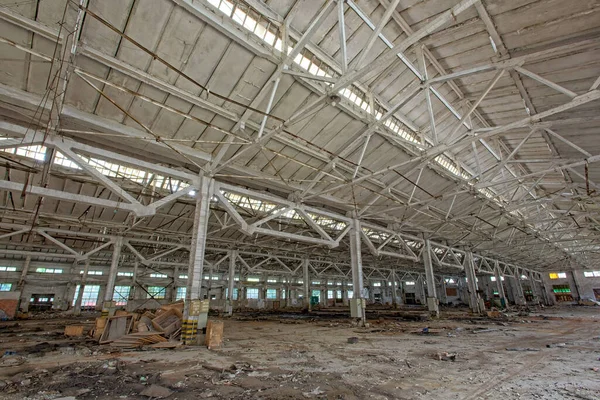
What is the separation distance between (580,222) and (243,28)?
33.2 m

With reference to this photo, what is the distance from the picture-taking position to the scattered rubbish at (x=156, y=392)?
4936 millimetres

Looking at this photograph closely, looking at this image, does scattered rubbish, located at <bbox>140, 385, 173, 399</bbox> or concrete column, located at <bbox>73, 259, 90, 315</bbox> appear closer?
scattered rubbish, located at <bbox>140, 385, 173, 399</bbox>

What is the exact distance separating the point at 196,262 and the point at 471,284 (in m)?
27.8

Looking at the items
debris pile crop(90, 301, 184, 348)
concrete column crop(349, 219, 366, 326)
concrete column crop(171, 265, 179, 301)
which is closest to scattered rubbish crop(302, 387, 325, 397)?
debris pile crop(90, 301, 184, 348)

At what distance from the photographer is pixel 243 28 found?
8219mm

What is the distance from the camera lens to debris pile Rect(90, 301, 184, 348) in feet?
32.1

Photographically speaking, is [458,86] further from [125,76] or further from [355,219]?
[125,76]

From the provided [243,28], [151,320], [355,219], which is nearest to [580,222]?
[355,219]

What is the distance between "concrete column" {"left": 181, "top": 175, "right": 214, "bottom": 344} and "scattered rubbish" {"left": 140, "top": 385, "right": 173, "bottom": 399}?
4.97 m

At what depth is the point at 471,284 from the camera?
2816cm

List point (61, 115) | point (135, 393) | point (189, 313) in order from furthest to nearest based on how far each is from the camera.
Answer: point (189, 313) < point (61, 115) < point (135, 393)

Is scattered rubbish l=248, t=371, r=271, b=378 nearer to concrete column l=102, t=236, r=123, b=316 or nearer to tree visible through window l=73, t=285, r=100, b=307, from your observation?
concrete column l=102, t=236, r=123, b=316

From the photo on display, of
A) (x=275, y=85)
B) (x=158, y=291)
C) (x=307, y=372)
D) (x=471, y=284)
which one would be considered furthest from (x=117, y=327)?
(x=471, y=284)

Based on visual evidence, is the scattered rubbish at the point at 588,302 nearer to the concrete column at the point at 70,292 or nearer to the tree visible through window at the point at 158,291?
the tree visible through window at the point at 158,291
